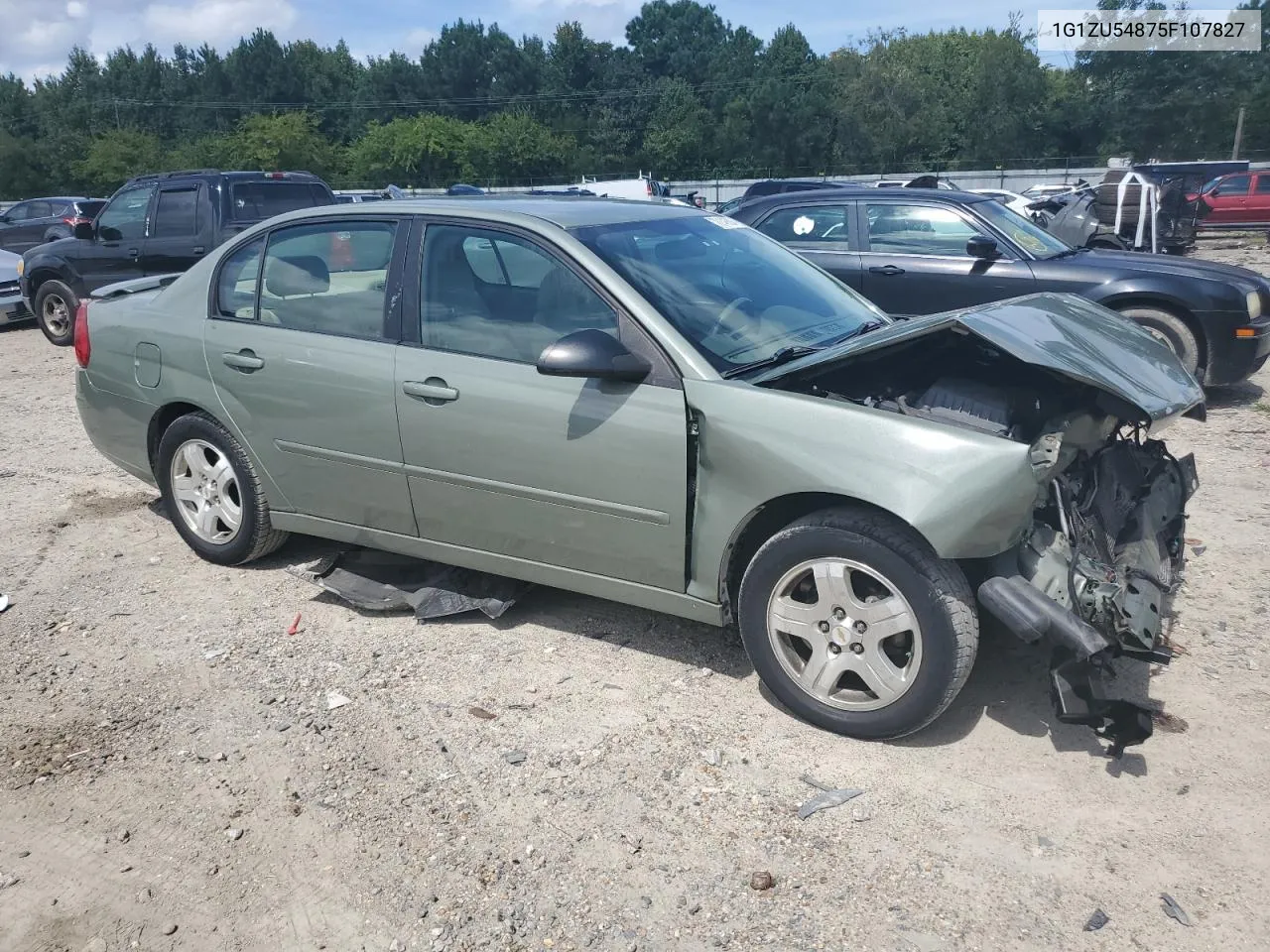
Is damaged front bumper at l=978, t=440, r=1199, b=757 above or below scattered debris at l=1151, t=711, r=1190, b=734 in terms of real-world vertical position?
above

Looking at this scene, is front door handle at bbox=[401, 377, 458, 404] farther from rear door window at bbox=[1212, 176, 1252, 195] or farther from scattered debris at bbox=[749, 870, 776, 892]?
rear door window at bbox=[1212, 176, 1252, 195]

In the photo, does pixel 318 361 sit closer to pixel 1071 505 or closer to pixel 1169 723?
pixel 1071 505

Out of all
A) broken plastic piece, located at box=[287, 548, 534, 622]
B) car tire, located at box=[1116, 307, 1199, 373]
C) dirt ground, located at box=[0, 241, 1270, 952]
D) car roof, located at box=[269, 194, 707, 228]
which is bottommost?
dirt ground, located at box=[0, 241, 1270, 952]

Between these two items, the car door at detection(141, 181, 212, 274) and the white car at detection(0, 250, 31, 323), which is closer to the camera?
the car door at detection(141, 181, 212, 274)

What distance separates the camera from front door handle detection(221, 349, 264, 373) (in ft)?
15.4

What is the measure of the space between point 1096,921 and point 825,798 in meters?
0.84

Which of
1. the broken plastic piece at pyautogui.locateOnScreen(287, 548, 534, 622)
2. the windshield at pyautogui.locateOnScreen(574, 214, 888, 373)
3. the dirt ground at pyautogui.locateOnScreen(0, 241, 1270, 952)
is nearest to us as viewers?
the dirt ground at pyautogui.locateOnScreen(0, 241, 1270, 952)

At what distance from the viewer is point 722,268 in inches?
170

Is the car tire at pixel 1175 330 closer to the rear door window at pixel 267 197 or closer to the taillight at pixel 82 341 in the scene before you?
the taillight at pixel 82 341

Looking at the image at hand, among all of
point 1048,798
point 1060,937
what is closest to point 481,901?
point 1060,937

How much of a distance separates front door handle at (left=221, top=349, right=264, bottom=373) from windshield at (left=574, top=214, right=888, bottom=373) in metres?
1.67

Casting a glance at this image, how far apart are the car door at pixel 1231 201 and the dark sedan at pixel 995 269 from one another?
19.1 m

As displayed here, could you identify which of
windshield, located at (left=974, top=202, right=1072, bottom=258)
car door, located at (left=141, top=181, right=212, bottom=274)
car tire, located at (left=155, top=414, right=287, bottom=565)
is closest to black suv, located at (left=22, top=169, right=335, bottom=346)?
car door, located at (left=141, top=181, right=212, bottom=274)

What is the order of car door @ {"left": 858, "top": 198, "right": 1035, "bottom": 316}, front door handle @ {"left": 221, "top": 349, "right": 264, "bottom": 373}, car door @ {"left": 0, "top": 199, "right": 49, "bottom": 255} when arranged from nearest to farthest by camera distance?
front door handle @ {"left": 221, "top": 349, "right": 264, "bottom": 373}, car door @ {"left": 858, "top": 198, "right": 1035, "bottom": 316}, car door @ {"left": 0, "top": 199, "right": 49, "bottom": 255}
